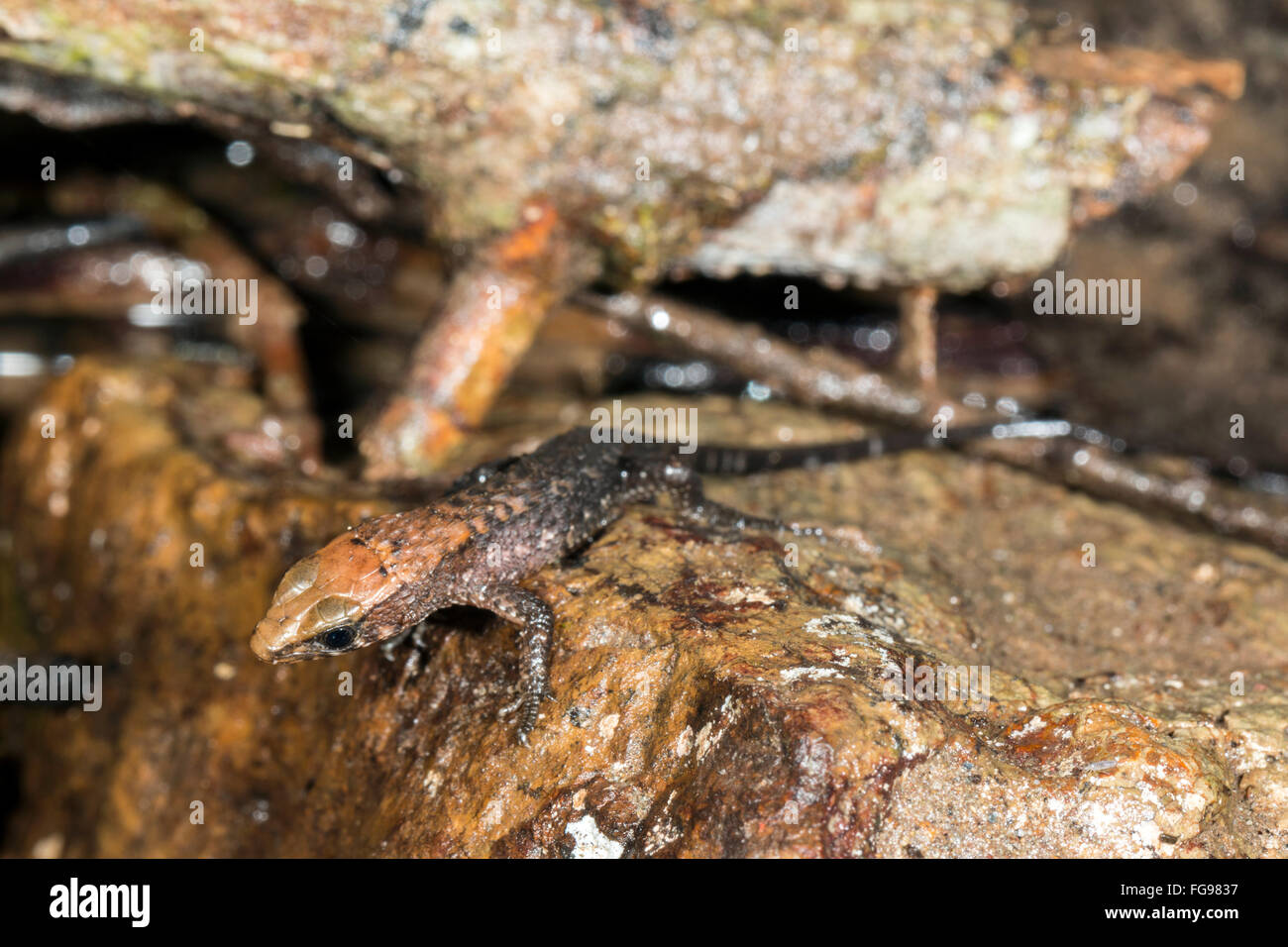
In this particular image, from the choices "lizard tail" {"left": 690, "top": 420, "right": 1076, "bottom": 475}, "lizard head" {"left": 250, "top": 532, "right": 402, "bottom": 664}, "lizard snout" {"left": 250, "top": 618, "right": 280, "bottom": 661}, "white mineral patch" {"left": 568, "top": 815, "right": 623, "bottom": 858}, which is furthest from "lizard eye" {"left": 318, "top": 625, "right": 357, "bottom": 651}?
"lizard tail" {"left": 690, "top": 420, "right": 1076, "bottom": 475}

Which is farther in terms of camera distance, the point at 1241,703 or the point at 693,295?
the point at 693,295

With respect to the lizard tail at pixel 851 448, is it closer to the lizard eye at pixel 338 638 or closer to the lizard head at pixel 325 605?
the lizard head at pixel 325 605

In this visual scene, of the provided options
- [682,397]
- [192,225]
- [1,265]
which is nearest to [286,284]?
[192,225]

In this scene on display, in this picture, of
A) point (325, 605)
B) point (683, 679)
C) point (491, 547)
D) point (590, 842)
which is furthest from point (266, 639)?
point (683, 679)

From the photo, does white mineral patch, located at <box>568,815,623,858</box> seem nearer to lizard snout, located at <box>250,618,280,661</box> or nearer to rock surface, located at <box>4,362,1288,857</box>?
rock surface, located at <box>4,362,1288,857</box>

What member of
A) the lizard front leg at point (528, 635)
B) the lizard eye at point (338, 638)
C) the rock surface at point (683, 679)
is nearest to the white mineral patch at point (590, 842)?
the rock surface at point (683, 679)

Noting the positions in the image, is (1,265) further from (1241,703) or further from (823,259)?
(1241,703)
